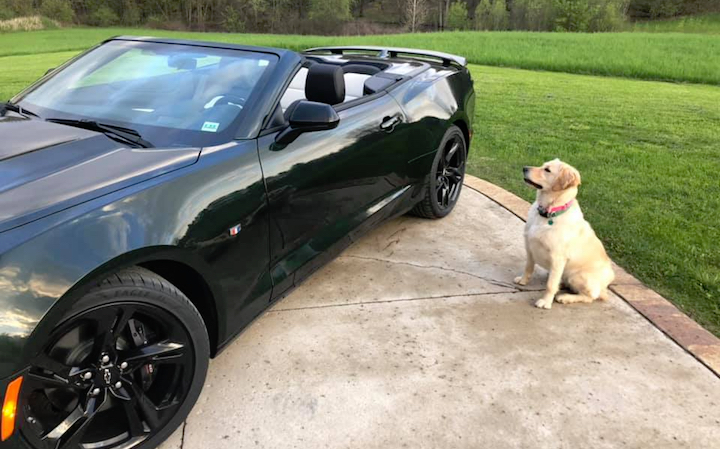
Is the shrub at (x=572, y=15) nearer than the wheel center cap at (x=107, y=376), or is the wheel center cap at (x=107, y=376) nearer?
the wheel center cap at (x=107, y=376)

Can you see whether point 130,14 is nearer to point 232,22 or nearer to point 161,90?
point 232,22

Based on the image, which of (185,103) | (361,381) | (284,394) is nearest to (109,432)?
(284,394)

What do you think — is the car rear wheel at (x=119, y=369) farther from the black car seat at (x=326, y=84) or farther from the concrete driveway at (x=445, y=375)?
the black car seat at (x=326, y=84)

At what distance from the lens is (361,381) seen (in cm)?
253

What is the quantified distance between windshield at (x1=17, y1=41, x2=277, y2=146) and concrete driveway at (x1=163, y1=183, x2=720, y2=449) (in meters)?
1.16

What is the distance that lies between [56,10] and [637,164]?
7210 centimetres

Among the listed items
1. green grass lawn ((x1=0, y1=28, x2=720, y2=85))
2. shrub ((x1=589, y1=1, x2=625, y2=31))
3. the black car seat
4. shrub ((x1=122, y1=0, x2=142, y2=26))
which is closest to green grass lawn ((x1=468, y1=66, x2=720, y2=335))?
the black car seat

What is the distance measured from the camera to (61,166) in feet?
6.57

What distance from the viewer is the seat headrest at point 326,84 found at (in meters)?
3.07

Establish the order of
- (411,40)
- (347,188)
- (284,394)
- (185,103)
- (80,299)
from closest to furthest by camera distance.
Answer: (80,299) < (284,394) < (185,103) < (347,188) < (411,40)

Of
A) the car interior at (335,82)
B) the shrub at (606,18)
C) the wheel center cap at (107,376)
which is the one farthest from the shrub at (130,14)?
the wheel center cap at (107,376)

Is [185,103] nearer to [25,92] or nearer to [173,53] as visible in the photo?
[173,53]

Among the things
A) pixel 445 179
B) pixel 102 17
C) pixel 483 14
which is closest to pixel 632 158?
pixel 445 179

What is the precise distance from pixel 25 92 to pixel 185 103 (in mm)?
1145
